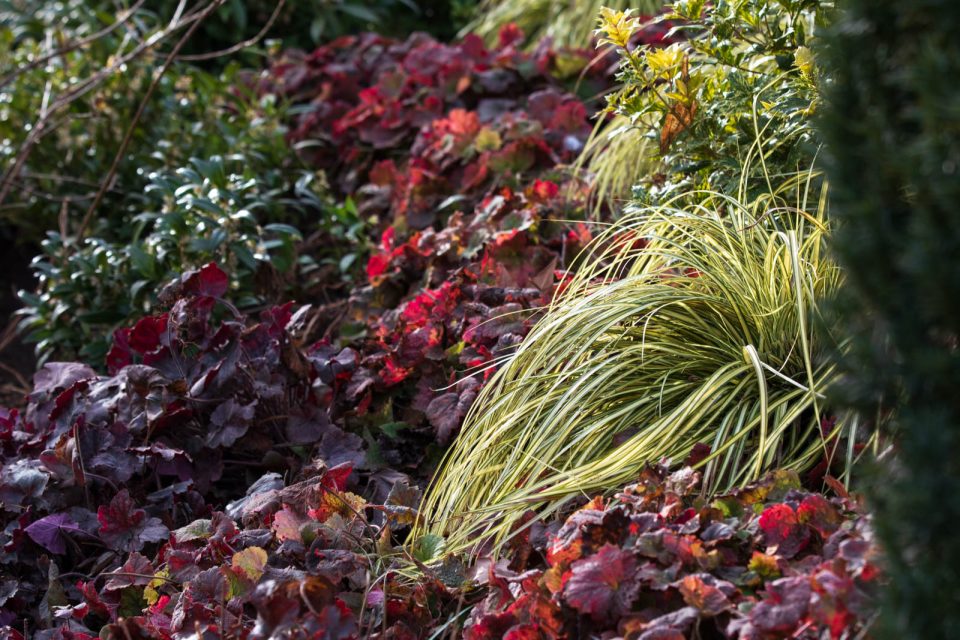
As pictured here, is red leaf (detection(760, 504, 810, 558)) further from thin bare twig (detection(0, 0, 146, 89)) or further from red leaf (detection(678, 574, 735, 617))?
thin bare twig (detection(0, 0, 146, 89))

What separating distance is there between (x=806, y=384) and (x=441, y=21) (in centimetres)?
465

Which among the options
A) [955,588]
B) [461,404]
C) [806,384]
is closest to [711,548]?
[955,588]

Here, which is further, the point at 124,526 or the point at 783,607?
the point at 124,526

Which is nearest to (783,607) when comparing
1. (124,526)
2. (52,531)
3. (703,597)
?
(703,597)

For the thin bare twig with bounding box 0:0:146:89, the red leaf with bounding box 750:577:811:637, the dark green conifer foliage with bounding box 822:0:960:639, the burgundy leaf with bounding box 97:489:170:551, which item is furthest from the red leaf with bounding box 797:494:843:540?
the thin bare twig with bounding box 0:0:146:89

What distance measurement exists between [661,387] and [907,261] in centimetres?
98

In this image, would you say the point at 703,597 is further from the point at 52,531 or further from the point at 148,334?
the point at 148,334

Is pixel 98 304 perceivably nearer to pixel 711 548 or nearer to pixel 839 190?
pixel 711 548

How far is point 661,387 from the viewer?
206cm

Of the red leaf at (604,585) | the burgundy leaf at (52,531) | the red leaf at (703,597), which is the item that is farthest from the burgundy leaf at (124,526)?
the red leaf at (703,597)

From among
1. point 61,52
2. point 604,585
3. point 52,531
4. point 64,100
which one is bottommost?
point 52,531

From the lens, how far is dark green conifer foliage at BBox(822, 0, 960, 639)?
3.60ft

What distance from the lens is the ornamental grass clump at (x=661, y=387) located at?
1896 mm

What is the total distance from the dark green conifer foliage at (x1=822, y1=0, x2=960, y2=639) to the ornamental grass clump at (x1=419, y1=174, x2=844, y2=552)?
0.62 m
